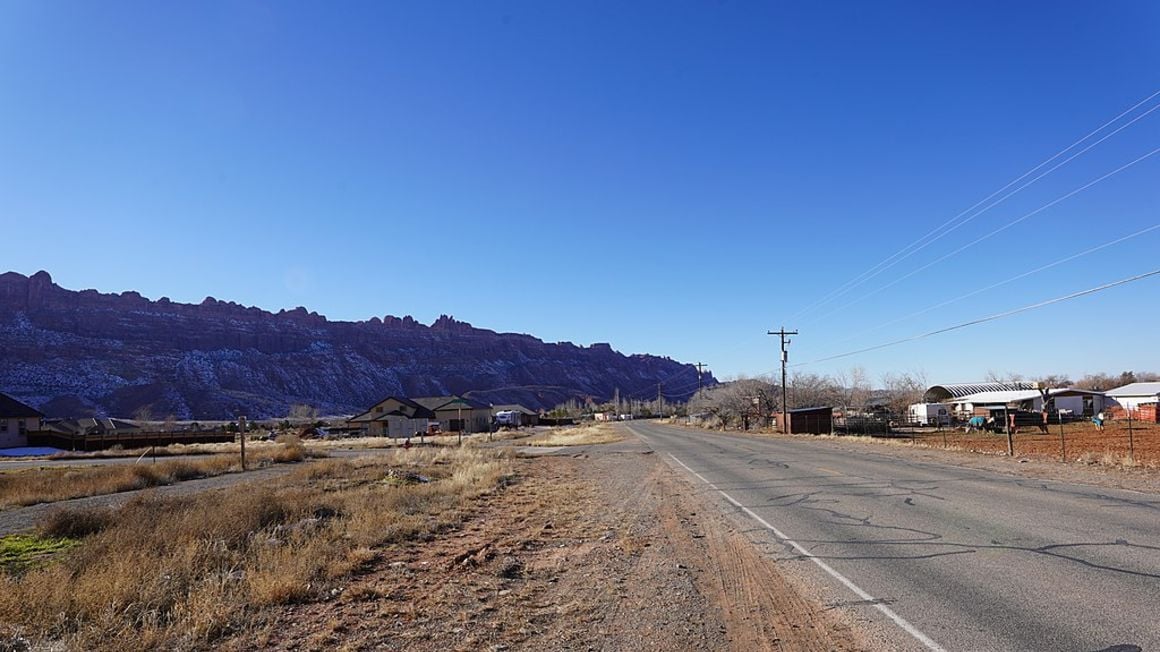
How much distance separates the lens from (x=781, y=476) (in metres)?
19.4

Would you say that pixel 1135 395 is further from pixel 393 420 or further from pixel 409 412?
pixel 409 412

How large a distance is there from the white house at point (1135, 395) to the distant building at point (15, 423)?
335 ft

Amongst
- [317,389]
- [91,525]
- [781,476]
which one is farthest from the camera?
[317,389]

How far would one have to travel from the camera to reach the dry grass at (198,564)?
249 inches

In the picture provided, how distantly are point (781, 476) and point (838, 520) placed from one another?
8.16m

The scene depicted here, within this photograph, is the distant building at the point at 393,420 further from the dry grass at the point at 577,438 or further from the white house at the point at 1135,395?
the white house at the point at 1135,395

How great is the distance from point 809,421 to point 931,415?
17330 millimetres

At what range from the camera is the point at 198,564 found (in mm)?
9016

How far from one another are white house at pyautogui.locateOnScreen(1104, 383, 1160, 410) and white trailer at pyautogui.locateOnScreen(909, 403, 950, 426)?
15.6m

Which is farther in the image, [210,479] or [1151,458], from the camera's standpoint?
[210,479]

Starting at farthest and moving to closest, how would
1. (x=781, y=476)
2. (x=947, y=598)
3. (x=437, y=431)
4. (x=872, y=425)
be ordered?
(x=437, y=431), (x=872, y=425), (x=781, y=476), (x=947, y=598)

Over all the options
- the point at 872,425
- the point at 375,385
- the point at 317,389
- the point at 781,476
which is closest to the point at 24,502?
the point at 781,476

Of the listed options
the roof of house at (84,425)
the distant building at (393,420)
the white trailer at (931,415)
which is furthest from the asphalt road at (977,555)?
the roof of house at (84,425)

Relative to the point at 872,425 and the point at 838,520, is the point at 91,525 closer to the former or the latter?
the point at 838,520
